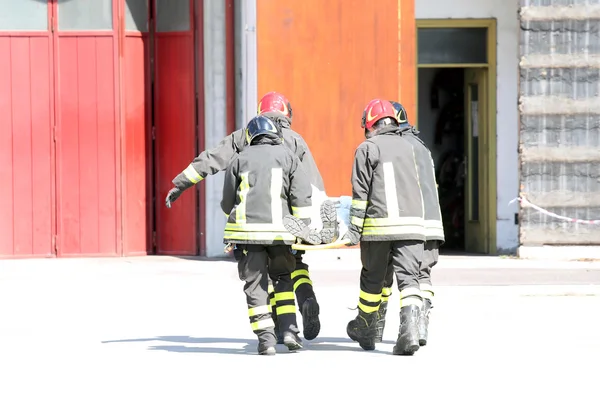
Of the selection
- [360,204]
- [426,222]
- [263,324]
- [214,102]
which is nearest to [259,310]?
[263,324]

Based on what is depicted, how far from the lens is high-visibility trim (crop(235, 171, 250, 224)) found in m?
9.90

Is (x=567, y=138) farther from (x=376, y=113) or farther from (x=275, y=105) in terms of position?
(x=376, y=113)

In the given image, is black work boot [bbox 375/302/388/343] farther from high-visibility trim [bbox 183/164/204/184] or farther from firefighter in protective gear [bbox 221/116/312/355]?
high-visibility trim [bbox 183/164/204/184]

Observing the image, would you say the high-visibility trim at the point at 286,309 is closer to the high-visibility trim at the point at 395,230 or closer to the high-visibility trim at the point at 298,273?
the high-visibility trim at the point at 298,273

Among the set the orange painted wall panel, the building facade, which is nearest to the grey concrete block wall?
the building facade

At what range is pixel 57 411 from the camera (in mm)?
7523

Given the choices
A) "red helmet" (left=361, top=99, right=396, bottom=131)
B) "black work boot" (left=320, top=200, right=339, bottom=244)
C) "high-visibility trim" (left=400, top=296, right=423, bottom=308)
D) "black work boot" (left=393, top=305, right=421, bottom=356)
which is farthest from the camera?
"red helmet" (left=361, top=99, right=396, bottom=131)

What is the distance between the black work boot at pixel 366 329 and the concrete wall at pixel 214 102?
8.14 meters

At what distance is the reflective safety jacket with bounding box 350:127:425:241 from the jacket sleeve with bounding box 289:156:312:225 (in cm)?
32

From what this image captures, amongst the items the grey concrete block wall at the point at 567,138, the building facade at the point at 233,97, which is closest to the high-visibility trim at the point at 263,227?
the building facade at the point at 233,97

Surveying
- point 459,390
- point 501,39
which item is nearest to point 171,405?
point 459,390

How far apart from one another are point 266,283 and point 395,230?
3.28ft

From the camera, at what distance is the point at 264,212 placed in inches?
388

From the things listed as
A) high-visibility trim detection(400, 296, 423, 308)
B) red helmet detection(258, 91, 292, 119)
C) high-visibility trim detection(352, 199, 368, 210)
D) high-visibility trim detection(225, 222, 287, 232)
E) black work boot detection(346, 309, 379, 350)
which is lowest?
black work boot detection(346, 309, 379, 350)
